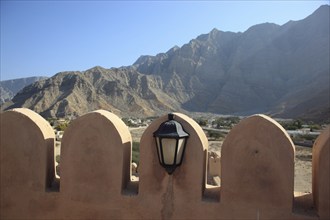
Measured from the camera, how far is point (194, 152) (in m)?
3.37

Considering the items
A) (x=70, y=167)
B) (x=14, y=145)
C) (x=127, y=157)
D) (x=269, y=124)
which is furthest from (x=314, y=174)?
(x=14, y=145)

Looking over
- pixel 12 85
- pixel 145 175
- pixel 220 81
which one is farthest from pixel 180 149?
pixel 12 85

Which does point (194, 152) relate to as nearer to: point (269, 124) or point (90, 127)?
point (269, 124)

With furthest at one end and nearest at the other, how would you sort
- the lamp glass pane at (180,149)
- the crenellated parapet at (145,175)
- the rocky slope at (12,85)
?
1. the rocky slope at (12,85)
2. the lamp glass pane at (180,149)
3. the crenellated parapet at (145,175)

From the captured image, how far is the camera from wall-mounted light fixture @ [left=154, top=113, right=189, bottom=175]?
324 cm

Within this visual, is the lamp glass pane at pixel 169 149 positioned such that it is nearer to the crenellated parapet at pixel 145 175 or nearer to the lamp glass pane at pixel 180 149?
the lamp glass pane at pixel 180 149

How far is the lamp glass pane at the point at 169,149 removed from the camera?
10.7ft

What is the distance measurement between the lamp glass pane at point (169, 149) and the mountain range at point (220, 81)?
6616 centimetres

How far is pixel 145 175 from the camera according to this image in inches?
138

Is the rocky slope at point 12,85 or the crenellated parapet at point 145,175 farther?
the rocky slope at point 12,85

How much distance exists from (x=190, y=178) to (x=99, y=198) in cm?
107

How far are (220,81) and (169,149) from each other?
99.1m

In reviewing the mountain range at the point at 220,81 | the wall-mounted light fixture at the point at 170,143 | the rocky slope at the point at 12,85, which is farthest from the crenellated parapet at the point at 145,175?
the rocky slope at the point at 12,85

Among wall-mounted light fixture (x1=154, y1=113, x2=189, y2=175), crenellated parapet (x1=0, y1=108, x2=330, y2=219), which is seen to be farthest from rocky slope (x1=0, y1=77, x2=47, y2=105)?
wall-mounted light fixture (x1=154, y1=113, x2=189, y2=175)
